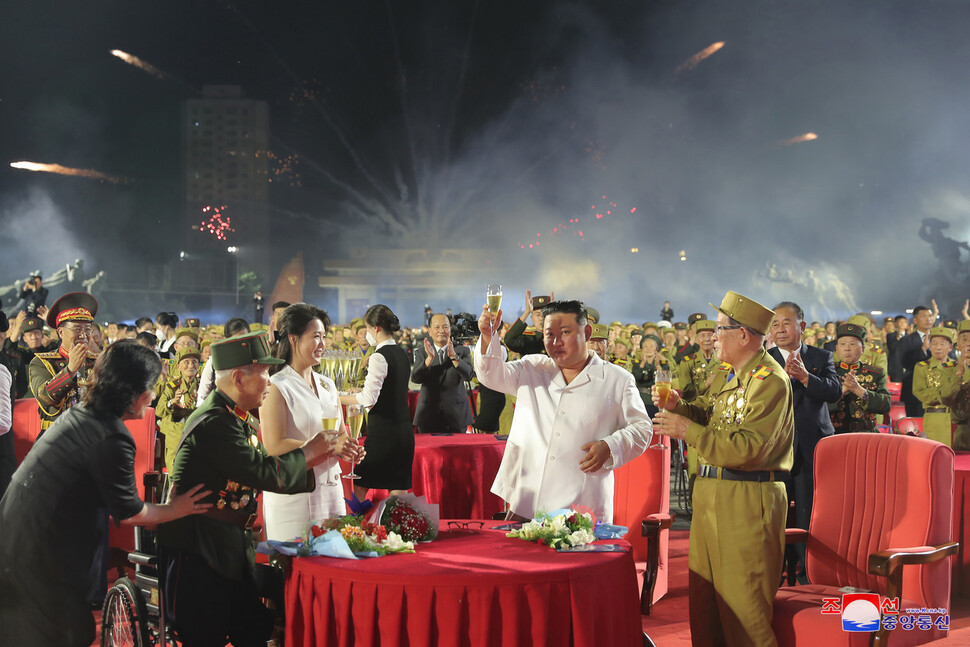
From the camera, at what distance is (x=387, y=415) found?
5.15 metres

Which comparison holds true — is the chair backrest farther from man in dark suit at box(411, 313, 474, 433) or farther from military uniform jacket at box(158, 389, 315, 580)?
man in dark suit at box(411, 313, 474, 433)

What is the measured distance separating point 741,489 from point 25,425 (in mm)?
5043

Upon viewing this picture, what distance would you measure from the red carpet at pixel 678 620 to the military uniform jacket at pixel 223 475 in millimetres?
2403

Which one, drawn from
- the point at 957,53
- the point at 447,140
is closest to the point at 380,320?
the point at 957,53

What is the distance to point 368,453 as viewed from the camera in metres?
5.21

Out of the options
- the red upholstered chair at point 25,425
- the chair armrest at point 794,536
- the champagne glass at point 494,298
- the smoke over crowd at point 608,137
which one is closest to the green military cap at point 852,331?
the chair armrest at point 794,536

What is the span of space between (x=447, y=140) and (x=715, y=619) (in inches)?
1606

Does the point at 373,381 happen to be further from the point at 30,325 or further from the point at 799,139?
the point at 799,139

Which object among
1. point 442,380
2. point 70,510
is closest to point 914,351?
point 442,380

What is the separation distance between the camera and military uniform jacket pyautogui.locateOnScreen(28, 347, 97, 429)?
15.8 ft

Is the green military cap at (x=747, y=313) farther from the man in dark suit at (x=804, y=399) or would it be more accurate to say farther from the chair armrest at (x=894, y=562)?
the man in dark suit at (x=804, y=399)

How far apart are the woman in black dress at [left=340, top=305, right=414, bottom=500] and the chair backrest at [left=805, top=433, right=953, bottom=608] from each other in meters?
2.58

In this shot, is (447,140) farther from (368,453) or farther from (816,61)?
(368,453)

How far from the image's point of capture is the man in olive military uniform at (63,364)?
483 centimetres
